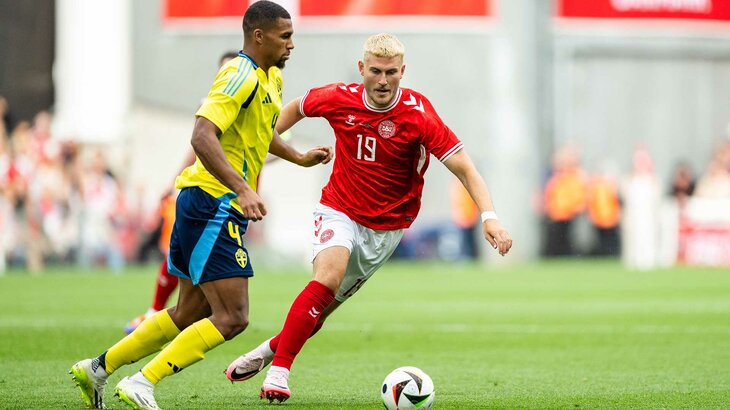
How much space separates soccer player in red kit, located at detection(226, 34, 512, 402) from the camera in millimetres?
7926

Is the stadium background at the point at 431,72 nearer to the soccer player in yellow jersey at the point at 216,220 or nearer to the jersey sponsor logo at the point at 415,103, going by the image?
the jersey sponsor logo at the point at 415,103

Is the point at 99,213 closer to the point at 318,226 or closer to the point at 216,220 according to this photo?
the point at 318,226

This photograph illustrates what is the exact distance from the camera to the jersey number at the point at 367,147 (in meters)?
8.27

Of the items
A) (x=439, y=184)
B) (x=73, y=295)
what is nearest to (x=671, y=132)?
(x=439, y=184)

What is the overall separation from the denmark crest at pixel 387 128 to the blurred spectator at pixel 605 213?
68.0 ft

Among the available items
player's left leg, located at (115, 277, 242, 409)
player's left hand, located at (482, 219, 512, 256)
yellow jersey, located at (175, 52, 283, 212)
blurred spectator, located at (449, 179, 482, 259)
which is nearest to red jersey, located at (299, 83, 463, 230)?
player's left hand, located at (482, 219, 512, 256)

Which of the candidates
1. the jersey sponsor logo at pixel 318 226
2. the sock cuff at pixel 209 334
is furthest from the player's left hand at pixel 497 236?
the sock cuff at pixel 209 334

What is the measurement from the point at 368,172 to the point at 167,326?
1.74m

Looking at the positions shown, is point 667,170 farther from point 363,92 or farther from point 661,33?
point 363,92

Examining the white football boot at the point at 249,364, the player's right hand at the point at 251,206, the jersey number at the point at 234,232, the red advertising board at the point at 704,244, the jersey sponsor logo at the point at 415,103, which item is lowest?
the red advertising board at the point at 704,244

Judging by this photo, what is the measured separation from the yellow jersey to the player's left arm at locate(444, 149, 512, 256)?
117cm

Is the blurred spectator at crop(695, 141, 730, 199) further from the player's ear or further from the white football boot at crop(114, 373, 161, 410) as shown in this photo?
the white football boot at crop(114, 373, 161, 410)

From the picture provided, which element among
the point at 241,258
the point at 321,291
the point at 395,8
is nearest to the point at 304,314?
the point at 321,291

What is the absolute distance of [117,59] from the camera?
2981cm
